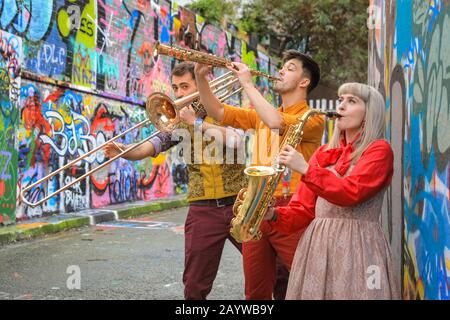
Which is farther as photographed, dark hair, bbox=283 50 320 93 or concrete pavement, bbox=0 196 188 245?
concrete pavement, bbox=0 196 188 245

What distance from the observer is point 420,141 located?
3.23 metres

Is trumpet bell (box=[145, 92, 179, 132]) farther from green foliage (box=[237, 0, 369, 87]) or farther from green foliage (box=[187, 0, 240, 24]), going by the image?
green foliage (box=[237, 0, 369, 87])

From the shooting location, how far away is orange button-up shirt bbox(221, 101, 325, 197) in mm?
3525

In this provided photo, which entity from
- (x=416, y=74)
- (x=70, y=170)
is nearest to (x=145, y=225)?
(x=70, y=170)

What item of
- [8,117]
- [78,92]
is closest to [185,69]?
[8,117]

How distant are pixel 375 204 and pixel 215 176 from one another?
4.54 ft

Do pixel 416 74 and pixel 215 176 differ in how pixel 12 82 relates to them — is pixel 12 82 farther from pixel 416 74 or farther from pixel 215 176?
pixel 416 74

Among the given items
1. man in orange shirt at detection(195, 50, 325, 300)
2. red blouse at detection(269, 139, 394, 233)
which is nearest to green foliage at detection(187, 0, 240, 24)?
man in orange shirt at detection(195, 50, 325, 300)

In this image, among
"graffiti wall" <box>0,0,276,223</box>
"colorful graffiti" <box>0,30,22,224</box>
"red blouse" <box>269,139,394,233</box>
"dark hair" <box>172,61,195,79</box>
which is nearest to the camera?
"red blouse" <box>269,139,394,233</box>

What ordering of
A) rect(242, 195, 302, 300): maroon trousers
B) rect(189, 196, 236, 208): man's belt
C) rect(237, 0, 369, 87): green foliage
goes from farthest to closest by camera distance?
rect(237, 0, 369, 87): green foliage
rect(189, 196, 236, 208): man's belt
rect(242, 195, 302, 300): maroon trousers

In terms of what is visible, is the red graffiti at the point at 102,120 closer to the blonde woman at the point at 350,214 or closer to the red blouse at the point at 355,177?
the blonde woman at the point at 350,214

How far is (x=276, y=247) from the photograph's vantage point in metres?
3.46

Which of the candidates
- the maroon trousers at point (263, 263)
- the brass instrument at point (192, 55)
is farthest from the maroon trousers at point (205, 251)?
the brass instrument at point (192, 55)

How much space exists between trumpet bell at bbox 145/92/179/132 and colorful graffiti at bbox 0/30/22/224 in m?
4.99
